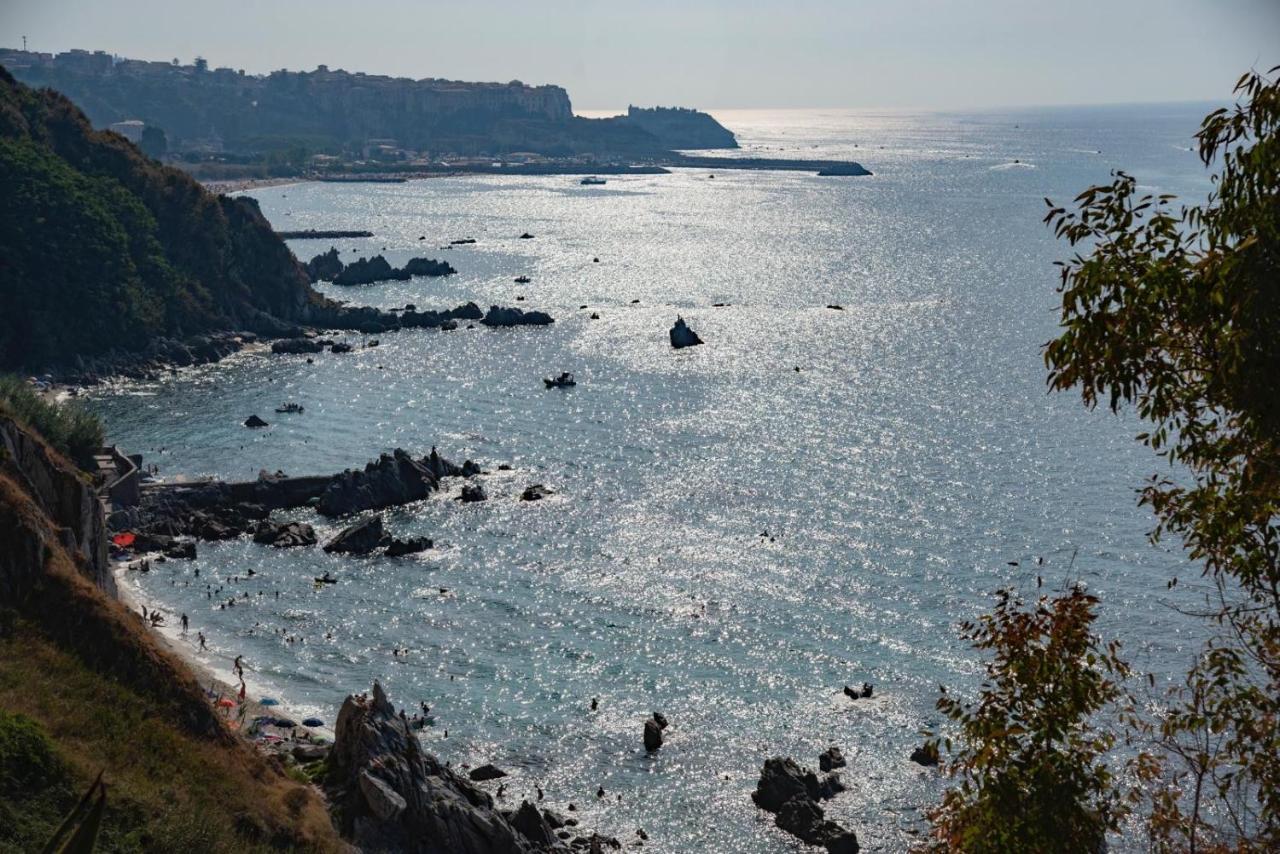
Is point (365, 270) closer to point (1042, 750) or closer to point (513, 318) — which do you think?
point (513, 318)

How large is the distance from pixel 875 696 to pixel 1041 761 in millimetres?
41263

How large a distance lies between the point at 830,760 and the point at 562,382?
67347 mm

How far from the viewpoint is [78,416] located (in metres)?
77.0

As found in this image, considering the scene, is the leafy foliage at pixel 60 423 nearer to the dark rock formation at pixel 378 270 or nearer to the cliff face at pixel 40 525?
the cliff face at pixel 40 525

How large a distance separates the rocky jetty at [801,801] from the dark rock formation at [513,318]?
98.2m

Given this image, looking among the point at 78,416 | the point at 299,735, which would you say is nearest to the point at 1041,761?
the point at 299,735

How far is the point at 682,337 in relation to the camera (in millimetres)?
130000

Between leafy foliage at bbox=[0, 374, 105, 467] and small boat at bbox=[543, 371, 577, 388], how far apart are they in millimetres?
41864

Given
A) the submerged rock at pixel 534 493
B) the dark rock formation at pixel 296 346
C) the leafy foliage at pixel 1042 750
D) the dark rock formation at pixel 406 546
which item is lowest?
the dark rock formation at pixel 406 546

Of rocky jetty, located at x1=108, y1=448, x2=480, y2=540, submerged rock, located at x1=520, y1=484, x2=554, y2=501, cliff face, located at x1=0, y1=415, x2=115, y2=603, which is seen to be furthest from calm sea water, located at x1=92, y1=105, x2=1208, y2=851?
cliff face, located at x1=0, y1=415, x2=115, y2=603

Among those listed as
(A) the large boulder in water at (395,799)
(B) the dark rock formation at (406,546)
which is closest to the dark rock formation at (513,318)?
(B) the dark rock formation at (406,546)

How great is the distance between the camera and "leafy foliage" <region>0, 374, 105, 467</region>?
69438 mm

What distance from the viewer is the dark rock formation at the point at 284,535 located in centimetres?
7188

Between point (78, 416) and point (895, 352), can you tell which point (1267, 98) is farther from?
point (895, 352)
